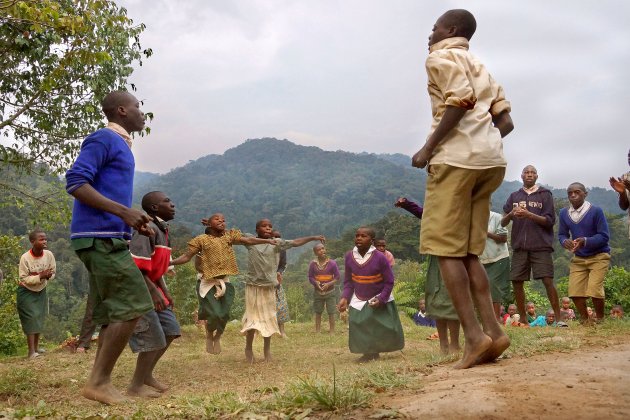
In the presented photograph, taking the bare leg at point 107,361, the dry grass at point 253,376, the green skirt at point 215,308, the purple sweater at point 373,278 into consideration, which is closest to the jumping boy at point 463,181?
the dry grass at point 253,376

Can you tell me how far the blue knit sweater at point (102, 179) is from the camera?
11.6 ft

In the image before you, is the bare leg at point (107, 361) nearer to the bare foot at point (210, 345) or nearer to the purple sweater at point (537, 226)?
the bare foot at point (210, 345)

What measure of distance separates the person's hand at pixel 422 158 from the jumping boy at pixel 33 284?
6.37 metres

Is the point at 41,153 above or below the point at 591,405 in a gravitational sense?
above

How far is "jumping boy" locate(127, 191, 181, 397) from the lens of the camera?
4.47m

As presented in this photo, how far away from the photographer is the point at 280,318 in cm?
898

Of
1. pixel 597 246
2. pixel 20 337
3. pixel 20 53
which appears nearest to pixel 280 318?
pixel 597 246

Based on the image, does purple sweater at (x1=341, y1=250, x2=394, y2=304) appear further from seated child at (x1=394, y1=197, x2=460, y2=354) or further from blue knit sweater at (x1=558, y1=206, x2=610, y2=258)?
blue knit sweater at (x1=558, y1=206, x2=610, y2=258)

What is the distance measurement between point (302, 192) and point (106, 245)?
147 m

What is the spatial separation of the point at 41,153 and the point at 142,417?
28.3 ft

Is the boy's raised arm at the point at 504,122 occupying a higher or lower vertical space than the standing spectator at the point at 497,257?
higher

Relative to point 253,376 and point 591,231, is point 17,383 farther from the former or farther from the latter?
point 591,231

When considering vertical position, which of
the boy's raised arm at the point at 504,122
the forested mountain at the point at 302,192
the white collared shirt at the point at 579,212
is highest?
the forested mountain at the point at 302,192

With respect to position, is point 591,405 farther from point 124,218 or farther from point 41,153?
point 41,153
